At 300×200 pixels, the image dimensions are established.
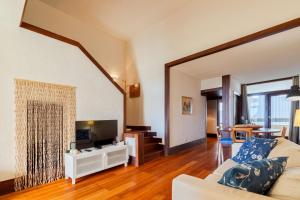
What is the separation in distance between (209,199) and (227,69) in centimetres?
487

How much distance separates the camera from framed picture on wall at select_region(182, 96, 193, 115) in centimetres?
539

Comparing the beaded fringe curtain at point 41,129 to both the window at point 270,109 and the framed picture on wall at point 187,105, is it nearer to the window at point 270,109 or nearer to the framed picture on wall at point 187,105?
the framed picture on wall at point 187,105

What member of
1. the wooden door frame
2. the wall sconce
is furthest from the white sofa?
the wall sconce

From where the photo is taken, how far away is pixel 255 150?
7.20 ft

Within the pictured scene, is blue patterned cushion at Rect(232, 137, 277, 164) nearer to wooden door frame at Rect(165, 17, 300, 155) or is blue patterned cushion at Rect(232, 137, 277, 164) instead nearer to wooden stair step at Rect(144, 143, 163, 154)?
wooden door frame at Rect(165, 17, 300, 155)

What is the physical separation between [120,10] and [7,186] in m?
4.57

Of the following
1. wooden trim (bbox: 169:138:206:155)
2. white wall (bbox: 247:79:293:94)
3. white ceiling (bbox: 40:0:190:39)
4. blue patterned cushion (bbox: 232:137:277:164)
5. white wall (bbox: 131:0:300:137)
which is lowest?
wooden trim (bbox: 169:138:206:155)

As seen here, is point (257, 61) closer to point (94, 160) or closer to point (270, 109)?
point (270, 109)

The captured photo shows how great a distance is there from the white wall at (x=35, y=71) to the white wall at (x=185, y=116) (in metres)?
2.05

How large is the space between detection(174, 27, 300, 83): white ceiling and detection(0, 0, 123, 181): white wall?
263 centimetres

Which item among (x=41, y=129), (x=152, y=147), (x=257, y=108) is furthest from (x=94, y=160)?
(x=257, y=108)

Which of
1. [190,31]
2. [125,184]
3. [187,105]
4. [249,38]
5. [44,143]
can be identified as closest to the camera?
[125,184]

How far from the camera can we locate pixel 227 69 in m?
5.16

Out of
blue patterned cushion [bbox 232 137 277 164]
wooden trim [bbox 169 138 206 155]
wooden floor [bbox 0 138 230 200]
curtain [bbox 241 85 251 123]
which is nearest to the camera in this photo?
blue patterned cushion [bbox 232 137 277 164]
